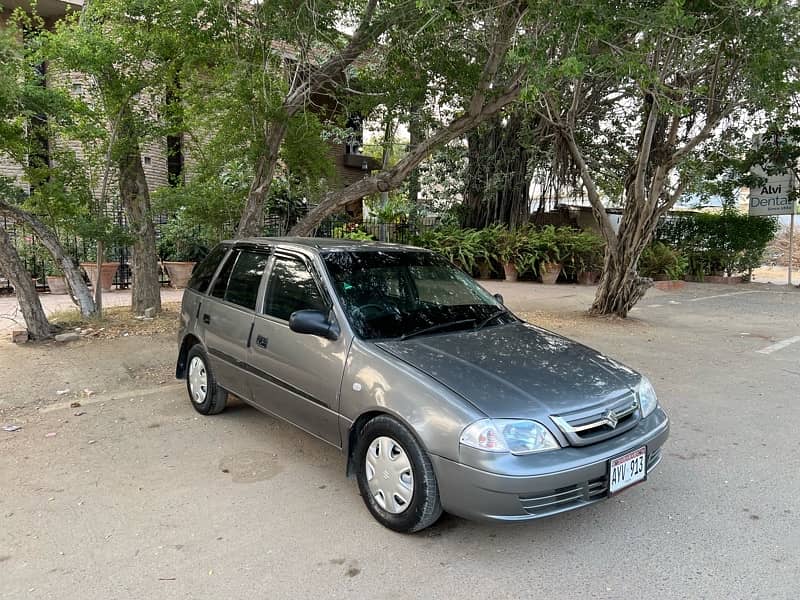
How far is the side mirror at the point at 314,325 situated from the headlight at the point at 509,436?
118 cm

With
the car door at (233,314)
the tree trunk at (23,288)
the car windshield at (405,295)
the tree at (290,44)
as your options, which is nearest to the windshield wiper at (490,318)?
the car windshield at (405,295)

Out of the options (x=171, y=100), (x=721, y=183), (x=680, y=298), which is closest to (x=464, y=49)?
(x=171, y=100)

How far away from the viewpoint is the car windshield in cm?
383

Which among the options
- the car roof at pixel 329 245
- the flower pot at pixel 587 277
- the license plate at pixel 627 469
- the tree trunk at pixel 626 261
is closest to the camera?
the license plate at pixel 627 469

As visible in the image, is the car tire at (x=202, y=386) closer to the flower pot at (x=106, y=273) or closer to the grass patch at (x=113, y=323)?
the grass patch at (x=113, y=323)

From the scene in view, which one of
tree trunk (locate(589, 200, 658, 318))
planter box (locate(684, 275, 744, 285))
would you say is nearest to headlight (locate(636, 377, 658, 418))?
tree trunk (locate(589, 200, 658, 318))

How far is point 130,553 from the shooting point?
3047mm

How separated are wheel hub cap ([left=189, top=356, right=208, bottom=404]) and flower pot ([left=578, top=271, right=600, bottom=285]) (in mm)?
12179

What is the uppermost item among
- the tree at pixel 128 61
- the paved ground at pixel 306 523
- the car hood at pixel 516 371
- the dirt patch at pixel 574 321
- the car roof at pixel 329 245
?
the tree at pixel 128 61

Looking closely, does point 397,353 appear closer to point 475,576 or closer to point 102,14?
point 475,576

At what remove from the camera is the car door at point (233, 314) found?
4469mm

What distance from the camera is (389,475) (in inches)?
126

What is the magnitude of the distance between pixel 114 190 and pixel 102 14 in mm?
2574

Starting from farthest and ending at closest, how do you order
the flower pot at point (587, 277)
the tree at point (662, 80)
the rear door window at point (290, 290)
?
1. the flower pot at point (587, 277)
2. the tree at point (662, 80)
3. the rear door window at point (290, 290)
